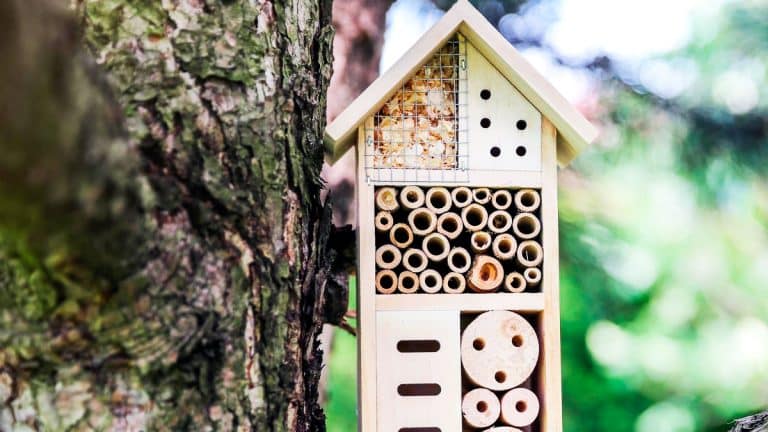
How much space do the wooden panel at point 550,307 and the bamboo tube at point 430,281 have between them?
0.14 m

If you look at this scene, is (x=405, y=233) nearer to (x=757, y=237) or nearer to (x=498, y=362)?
(x=498, y=362)

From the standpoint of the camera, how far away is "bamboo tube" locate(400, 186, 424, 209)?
0.96 m

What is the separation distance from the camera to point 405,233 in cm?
97

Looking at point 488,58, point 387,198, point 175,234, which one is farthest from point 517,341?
point 175,234

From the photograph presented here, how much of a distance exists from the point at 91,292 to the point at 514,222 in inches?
22.6

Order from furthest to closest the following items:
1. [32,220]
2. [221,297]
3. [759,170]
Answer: [759,170], [221,297], [32,220]

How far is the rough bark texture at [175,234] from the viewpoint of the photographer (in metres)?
0.47

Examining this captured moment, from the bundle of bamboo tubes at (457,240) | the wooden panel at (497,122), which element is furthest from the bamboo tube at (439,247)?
the wooden panel at (497,122)

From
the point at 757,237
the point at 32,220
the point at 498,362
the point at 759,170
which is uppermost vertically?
the point at 759,170

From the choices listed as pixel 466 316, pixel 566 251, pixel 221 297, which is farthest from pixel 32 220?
pixel 566 251

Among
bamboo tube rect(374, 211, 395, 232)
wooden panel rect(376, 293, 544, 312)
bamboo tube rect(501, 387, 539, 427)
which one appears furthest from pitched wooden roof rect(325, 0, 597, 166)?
bamboo tube rect(501, 387, 539, 427)

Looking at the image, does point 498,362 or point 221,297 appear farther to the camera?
point 498,362

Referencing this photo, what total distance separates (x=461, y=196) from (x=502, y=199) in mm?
55

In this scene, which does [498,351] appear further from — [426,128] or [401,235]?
[426,128]
